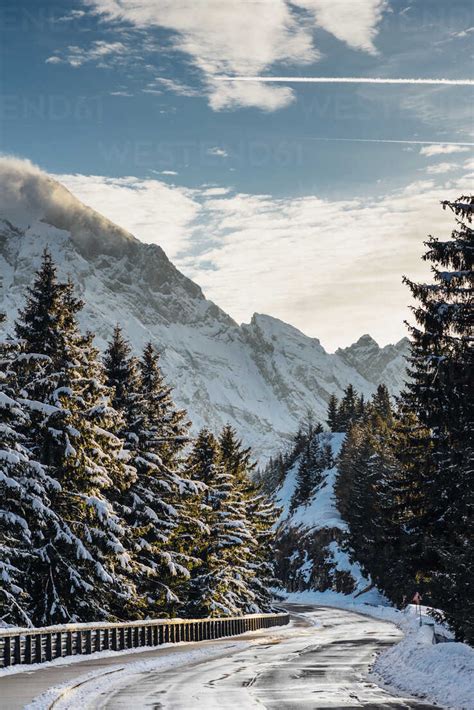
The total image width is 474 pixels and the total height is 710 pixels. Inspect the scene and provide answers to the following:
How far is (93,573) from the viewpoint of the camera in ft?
92.0

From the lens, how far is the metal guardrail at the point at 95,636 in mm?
22156

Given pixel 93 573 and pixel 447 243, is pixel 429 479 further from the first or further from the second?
pixel 447 243

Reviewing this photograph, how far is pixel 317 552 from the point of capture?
11650 centimetres

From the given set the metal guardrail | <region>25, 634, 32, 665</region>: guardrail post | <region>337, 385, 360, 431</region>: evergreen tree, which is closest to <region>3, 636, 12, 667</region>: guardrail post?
the metal guardrail

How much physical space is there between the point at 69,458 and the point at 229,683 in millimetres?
10709

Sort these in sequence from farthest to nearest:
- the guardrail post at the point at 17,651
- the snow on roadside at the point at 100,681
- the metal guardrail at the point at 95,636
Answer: the metal guardrail at the point at 95,636, the guardrail post at the point at 17,651, the snow on roadside at the point at 100,681

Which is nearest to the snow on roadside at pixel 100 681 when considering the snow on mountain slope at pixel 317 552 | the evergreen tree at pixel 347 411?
the snow on mountain slope at pixel 317 552

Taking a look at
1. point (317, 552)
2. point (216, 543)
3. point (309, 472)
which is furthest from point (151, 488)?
point (309, 472)

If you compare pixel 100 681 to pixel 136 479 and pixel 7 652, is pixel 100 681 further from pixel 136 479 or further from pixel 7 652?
pixel 136 479

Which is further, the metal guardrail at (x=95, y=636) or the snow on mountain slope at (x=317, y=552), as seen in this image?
the snow on mountain slope at (x=317, y=552)

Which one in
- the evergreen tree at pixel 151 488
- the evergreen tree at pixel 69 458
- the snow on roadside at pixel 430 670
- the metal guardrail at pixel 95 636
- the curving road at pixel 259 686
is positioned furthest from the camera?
the evergreen tree at pixel 151 488

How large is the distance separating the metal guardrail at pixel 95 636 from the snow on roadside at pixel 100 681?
2.13 metres

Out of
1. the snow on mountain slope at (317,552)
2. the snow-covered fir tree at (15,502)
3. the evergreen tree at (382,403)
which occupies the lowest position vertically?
the snow on mountain slope at (317,552)

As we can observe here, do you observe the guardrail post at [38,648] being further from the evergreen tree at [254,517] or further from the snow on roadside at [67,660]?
the evergreen tree at [254,517]
